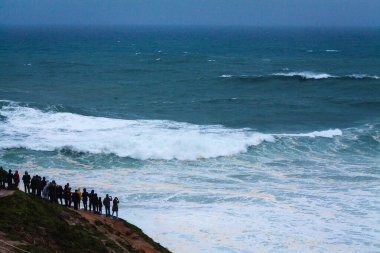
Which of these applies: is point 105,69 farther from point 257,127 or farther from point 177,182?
point 177,182

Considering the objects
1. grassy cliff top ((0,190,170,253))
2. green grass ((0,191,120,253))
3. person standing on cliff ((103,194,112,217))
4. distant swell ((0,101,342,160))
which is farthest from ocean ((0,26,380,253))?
green grass ((0,191,120,253))

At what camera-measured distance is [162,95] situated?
57.3 m

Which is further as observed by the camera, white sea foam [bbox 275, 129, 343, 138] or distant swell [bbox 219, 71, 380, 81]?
distant swell [bbox 219, 71, 380, 81]

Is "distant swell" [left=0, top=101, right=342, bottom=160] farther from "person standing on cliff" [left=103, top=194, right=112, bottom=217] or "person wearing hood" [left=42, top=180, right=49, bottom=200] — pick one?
"person wearing hood" [left=42, top=180, right=49, bottom=200]

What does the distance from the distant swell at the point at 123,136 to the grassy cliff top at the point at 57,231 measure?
13744 mm

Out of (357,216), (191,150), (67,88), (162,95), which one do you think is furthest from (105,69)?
(357,216)

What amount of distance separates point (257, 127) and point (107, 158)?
13.4m

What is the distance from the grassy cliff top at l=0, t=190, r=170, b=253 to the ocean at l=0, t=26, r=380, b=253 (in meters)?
2.09

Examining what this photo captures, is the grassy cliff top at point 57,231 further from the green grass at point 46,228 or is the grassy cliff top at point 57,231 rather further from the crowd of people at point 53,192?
the crowd of people at point 53,192

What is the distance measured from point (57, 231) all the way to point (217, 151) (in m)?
18.3

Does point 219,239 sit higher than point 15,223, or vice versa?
point 15,223

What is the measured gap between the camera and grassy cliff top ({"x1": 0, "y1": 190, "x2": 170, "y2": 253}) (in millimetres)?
16984

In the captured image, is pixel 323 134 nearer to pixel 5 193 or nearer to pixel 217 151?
pixel 217 151

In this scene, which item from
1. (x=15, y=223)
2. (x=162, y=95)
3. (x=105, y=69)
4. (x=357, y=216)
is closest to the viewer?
(x=15, y=223)
